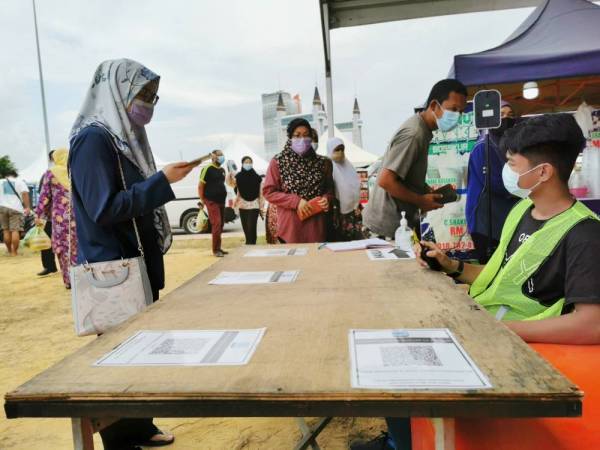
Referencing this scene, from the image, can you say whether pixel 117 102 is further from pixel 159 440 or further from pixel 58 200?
pixel 58 200

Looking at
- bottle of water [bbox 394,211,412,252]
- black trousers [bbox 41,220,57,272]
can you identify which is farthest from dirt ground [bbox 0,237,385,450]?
bottle of water [bbox 394,211,412,252]

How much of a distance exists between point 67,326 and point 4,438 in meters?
1.87

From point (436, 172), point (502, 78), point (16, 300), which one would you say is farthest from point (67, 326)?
point (502, 78)

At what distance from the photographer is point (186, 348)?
0.96 metres

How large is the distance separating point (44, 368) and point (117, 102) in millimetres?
1962

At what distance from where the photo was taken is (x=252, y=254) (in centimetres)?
236

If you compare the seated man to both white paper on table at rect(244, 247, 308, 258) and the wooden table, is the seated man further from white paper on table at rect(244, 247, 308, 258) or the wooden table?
white paper on table at rect(244, 247, 308, 258)

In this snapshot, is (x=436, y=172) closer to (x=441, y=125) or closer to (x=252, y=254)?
(x=441, y=125)

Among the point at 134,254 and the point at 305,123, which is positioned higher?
the point at 305,123

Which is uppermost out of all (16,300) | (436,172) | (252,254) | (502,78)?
(502,78)

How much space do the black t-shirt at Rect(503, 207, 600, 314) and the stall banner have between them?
326cm

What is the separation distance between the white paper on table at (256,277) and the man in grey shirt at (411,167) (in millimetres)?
1152

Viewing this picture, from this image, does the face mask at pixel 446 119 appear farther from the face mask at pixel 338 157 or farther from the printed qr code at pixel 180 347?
the printed qr code at pixel 180 347

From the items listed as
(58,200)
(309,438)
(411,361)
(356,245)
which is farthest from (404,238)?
(58,200)
